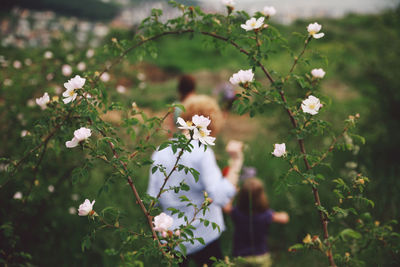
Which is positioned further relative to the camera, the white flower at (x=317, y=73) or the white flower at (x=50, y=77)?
the white flower at (x=50, y=77)

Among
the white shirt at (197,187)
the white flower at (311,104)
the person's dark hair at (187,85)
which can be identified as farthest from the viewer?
the person's dark hair at (187,85)

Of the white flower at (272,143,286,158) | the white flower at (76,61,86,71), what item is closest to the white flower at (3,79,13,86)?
the white flower at (76,61,86,71)

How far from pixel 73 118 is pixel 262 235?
5.86 feet

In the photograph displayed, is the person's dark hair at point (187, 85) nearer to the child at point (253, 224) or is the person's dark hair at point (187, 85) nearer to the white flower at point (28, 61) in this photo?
the child at point (253, 224)

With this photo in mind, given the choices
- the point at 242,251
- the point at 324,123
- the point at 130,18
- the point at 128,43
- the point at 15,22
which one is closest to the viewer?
the point at 324,123

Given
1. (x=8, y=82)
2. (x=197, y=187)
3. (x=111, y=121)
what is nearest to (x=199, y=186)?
(x=197, y=187)

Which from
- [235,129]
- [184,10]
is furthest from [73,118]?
[235,129]

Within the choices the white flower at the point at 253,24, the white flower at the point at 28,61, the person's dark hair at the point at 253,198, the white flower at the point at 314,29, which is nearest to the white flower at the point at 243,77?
the white flower at the point at 253,24

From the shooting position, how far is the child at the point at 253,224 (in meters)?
2.42

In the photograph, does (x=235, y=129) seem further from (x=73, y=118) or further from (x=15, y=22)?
(x=73, y=118)

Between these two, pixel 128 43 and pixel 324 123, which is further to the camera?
pixel 128 43

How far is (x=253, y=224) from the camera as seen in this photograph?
96.1 inches

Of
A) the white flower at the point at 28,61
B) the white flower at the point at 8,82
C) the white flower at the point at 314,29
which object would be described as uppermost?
the white flower at the point at 28,61

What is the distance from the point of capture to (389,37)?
11.1 feet
